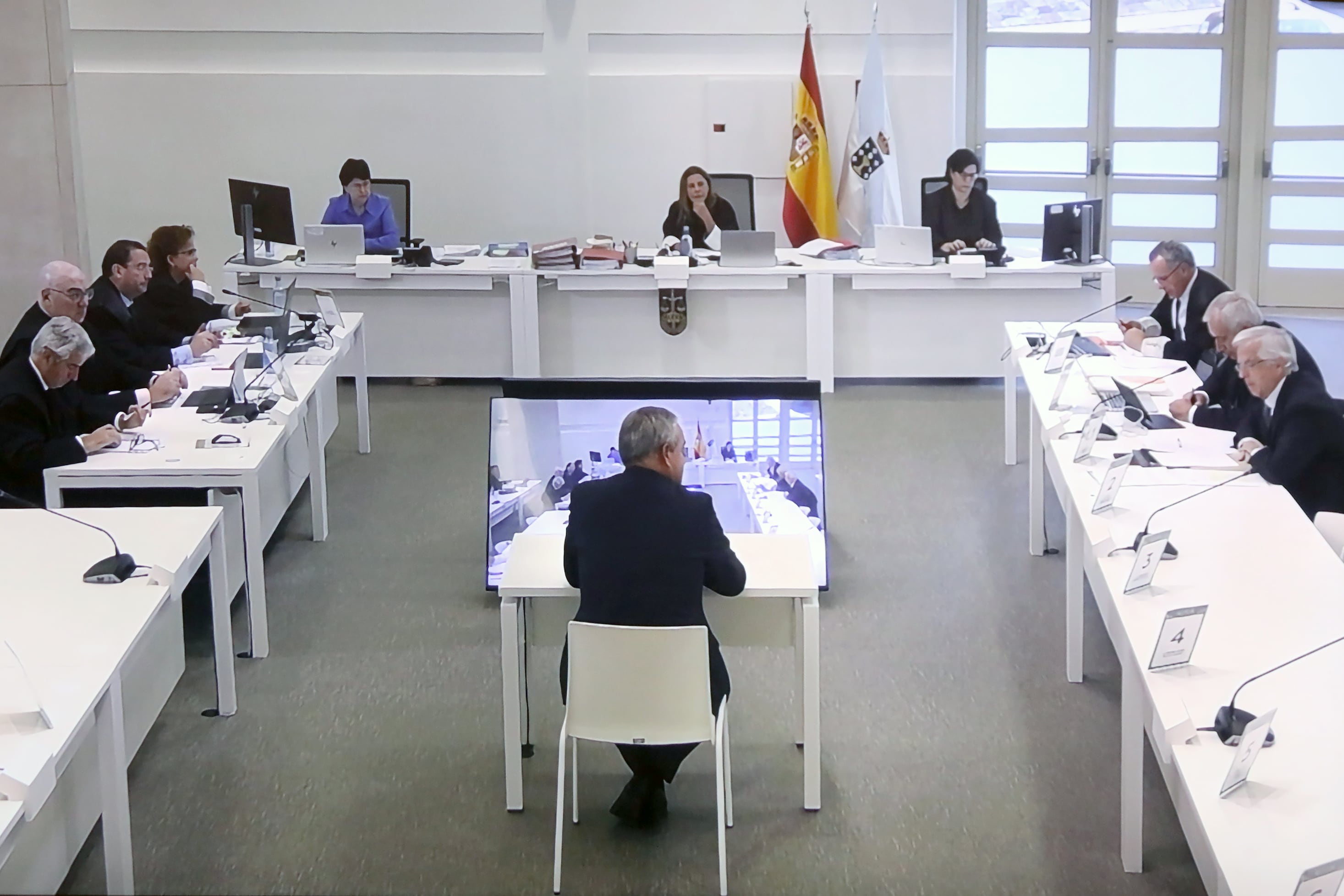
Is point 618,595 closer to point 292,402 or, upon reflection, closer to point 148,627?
point 148,627

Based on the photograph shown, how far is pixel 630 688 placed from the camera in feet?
10.4

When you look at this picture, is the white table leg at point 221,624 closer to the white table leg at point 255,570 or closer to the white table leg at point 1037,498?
the white table leg at point 255,570

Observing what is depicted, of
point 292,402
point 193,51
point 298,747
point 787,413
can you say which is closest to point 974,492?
point 787,413

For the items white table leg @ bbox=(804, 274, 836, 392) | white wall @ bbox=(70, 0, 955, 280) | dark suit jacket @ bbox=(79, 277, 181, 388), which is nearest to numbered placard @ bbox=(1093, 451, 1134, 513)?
dark suit jacket @ bbox=(79, 277, 181, 388)

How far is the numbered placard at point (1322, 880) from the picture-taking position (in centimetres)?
198

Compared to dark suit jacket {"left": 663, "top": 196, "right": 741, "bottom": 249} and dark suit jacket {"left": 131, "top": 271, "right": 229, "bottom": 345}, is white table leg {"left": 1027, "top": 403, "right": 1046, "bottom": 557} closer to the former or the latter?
dark suit jacket {"left": 663, "top": 196, "right": 741, "bottom": 249}

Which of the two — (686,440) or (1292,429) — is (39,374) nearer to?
(686,440)

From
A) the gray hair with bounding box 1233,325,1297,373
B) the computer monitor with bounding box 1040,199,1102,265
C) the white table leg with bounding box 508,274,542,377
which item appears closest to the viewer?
the gray hair with bounding box 1233,325,1297,373

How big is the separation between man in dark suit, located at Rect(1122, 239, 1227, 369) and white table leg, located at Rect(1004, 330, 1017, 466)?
1.69 ft

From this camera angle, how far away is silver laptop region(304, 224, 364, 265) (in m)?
8.05

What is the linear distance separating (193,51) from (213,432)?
6.03 meters

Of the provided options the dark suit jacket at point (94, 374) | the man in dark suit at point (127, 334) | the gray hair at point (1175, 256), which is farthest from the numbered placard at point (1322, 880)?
the man in dark suit at point (127, 334)

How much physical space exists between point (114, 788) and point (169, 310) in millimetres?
3921

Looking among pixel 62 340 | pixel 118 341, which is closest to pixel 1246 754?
pixel 62 340
